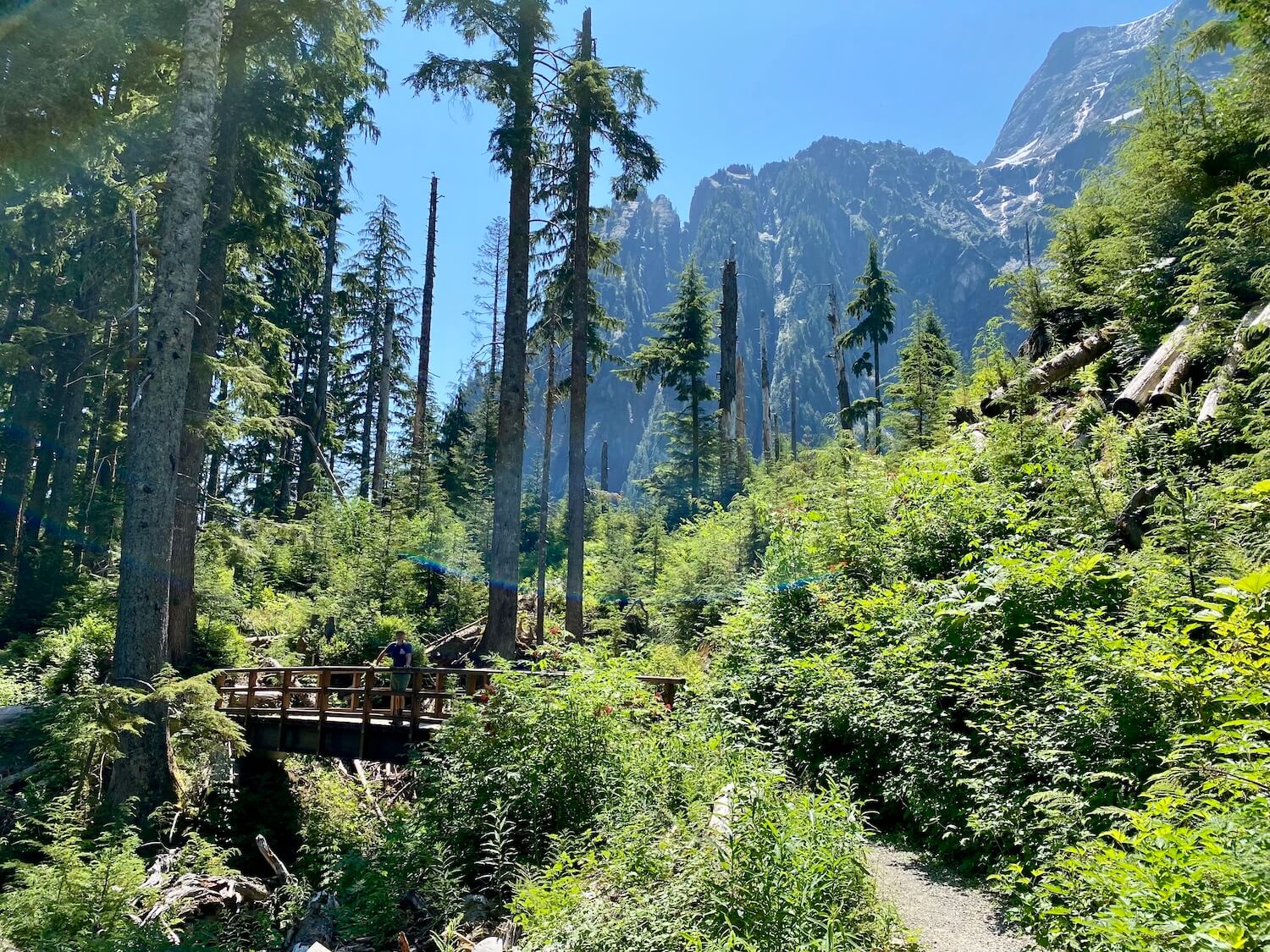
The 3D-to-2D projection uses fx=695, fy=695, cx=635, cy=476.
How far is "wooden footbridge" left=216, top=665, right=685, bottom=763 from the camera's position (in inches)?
428

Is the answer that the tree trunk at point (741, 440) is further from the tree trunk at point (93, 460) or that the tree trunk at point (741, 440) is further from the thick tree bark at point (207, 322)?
the tree trunk at point (93, 460)

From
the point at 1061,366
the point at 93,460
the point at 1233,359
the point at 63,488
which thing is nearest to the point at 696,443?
the point at 1061,366

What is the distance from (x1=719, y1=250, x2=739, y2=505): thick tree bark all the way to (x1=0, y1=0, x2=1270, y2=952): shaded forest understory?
347 inches

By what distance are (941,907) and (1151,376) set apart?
293 inches

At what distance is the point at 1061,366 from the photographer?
11344 millimetres

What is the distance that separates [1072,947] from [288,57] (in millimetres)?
15614

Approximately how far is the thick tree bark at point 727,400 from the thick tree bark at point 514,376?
47.5 feet

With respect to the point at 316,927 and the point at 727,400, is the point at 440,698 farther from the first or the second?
the point at 727,400

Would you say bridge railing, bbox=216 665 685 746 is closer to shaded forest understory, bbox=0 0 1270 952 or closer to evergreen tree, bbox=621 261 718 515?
shaded forest understory, bbox=0 0 1270 952

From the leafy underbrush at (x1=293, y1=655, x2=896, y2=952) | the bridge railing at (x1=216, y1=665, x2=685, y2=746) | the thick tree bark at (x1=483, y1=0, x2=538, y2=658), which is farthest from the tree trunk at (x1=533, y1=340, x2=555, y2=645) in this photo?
the leafy underbrush at (x1=293, y1=655, x2=896, y2=952)

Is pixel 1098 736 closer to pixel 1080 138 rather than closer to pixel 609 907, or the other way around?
pixel 609 907

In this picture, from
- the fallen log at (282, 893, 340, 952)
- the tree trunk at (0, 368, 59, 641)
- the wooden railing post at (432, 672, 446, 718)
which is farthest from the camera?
the tree trunk at (0, 368, 59, 641)

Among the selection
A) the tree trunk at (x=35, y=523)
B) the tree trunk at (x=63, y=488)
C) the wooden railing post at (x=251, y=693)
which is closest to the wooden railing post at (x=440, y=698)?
the wooden railing post at (x=251, y=693)

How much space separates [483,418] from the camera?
31.7 metres
